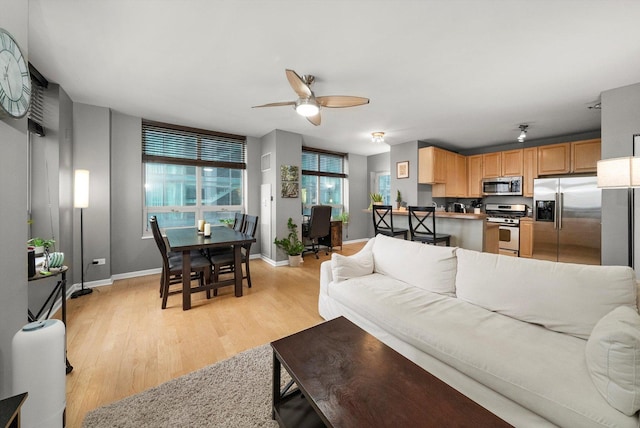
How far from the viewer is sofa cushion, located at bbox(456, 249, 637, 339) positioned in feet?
4.35

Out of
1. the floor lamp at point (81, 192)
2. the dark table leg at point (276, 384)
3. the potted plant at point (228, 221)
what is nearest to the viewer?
the dark table leg at point (276, 384)

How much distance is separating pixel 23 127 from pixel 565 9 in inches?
136

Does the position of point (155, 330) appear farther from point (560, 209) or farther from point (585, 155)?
point (585, 155)

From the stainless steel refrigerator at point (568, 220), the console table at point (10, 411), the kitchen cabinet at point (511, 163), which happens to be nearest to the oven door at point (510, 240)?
the stainless steel refrigerator at point (568, 220)

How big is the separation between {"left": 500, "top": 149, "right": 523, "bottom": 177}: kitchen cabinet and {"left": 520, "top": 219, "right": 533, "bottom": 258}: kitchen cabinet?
1066mm

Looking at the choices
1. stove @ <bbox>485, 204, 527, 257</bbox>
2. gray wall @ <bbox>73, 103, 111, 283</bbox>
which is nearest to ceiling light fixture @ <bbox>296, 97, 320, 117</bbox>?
gray wall @ <bbox>73, 103, 111, 283</bbox>

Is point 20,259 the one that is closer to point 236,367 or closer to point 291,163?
point 236,367

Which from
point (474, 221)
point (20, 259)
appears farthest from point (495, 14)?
point (20, 259)

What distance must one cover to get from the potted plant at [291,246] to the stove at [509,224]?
4.11 metres

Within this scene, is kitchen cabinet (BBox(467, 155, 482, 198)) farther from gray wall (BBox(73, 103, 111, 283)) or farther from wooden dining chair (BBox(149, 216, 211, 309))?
gray wall (BBox(73, 103, 111, 283))

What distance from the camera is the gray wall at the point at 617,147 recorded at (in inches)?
105

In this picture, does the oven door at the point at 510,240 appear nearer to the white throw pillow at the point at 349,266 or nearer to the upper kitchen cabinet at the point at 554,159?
the upper kitchen cabinet at the point at 554,159

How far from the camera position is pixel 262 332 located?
2.30 meters

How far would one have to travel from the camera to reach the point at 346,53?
2.18 m
